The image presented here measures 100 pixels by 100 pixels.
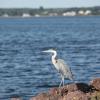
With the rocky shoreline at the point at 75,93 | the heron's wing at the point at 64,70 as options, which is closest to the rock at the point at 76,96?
the rocky shoreline at the point at 75,93

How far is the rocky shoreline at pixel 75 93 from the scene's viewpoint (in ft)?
39.7

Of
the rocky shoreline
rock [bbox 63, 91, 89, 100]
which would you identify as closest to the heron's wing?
the rocky shoreline

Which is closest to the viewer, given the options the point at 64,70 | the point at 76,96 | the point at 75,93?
the point at 76,96

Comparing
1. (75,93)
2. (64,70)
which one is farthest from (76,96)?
(64,70)

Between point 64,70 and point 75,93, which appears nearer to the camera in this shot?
point 75,93

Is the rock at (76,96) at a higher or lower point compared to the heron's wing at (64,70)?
higher

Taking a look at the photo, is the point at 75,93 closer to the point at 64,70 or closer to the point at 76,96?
the point at 76,96

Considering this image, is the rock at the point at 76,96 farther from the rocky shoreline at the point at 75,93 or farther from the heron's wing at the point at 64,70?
the heron's wing at the point at 64,70

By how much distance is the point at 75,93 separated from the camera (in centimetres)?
1216

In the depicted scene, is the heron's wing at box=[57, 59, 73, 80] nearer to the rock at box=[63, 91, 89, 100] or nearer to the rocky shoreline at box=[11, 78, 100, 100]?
the rocky shoreline at box=[11, 78, 100, 100]

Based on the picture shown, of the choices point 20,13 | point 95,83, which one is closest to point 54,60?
point 95,83

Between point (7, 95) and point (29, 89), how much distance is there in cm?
187

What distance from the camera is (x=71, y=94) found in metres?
12.2

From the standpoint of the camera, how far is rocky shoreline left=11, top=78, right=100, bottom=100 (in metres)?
12.1
